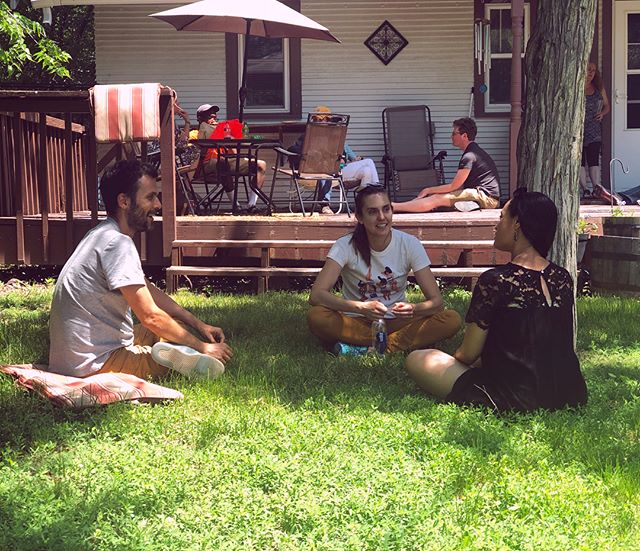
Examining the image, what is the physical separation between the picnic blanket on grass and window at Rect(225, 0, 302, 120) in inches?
327

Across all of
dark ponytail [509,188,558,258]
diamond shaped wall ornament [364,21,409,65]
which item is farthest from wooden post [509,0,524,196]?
dark ponytail [509,188,558,258]

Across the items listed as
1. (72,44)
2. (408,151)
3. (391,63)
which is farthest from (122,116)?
(72,44)

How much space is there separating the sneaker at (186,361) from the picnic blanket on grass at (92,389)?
20cm

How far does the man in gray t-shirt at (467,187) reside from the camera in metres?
9.84

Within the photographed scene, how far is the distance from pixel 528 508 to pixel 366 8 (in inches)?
395

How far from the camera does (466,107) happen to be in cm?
1259

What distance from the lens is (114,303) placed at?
475 cm

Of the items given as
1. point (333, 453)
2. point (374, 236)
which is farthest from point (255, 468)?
point (374, 236)

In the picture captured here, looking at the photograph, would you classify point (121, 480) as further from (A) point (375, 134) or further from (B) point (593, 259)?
(A) point (375, 134)

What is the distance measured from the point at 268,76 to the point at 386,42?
1620mm

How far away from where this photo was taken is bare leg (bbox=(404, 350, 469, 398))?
4.65 meters

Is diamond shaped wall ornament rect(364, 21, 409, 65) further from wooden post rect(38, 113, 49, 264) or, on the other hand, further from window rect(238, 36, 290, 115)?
wooden post rect(38, 113, 49, 264)

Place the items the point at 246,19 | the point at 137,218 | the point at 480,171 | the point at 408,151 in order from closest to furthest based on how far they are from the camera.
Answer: the point at 137,218 → the point at 480,171 → the point at 246,19 → the point at 408,151

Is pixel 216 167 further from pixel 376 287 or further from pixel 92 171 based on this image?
pixel 376 287
